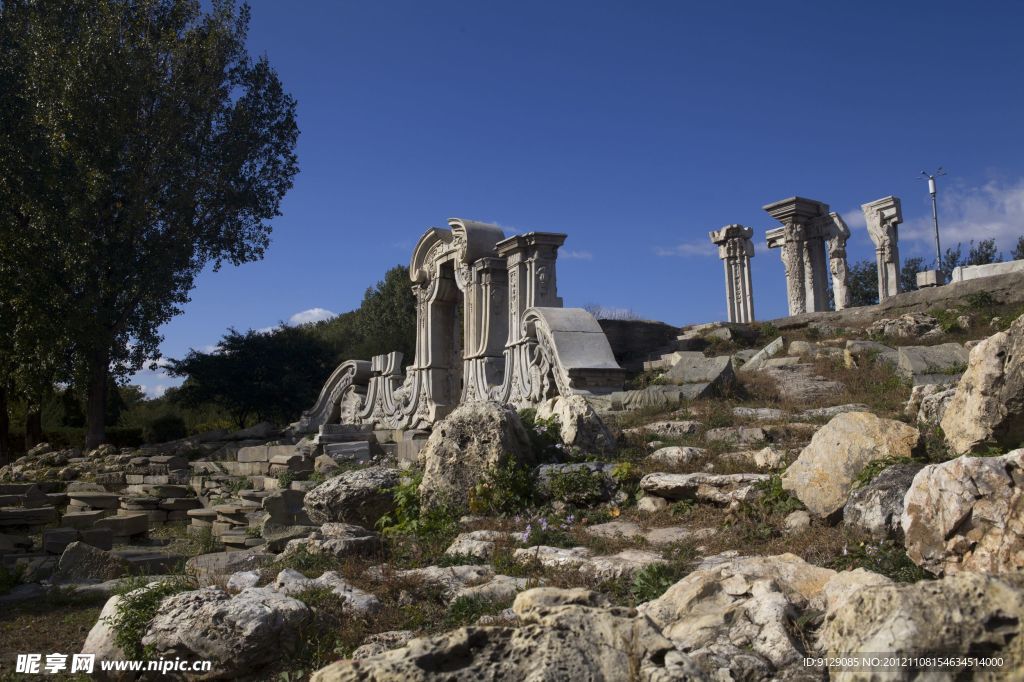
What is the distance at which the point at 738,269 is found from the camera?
23781 millimetres

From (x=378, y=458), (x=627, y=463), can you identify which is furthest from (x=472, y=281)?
(x=627, y=463)

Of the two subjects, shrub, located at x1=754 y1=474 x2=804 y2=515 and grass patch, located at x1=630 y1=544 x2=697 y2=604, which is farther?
shrub, located at x1=754 y1=474 x2=804 y2=515

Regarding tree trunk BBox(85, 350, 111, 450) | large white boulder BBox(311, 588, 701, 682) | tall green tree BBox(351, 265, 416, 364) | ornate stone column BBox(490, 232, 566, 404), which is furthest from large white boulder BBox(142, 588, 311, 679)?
tall green tree BBox(351, 265, 416, 364)

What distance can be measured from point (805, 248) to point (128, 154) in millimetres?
16606

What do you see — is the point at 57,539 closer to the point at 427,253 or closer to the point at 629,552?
the point at 629,552

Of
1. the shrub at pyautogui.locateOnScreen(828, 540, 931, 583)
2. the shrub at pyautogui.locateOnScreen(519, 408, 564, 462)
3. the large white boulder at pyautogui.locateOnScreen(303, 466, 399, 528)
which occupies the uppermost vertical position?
the shrub at pyautogui.locateOnScreen(519, 408, 564, 462)

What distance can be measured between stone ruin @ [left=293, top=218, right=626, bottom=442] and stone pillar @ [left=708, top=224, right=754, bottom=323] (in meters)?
11.1

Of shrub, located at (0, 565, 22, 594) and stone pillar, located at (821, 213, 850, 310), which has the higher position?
stone pillar, located at (821, 213, 850, 310)

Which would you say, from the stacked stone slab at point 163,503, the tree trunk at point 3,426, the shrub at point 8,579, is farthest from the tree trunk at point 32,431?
→ the shrub at point 8,579

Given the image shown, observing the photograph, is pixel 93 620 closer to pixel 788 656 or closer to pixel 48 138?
pixel 788 656

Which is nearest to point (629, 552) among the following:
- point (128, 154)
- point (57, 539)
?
point (57, 539)

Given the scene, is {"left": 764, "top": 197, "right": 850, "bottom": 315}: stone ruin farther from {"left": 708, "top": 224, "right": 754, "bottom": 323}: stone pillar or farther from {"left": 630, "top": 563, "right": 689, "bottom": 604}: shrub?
{"left": 630, "top": 563, "right": 689, "bottom": 604}: shrub

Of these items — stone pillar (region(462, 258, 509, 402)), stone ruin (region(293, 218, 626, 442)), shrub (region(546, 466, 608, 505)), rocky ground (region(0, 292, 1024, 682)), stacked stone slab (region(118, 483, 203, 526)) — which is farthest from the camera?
stone pillar (region(462, 258, 509, 402))

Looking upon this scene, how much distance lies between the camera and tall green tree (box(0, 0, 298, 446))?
16.4 metres
